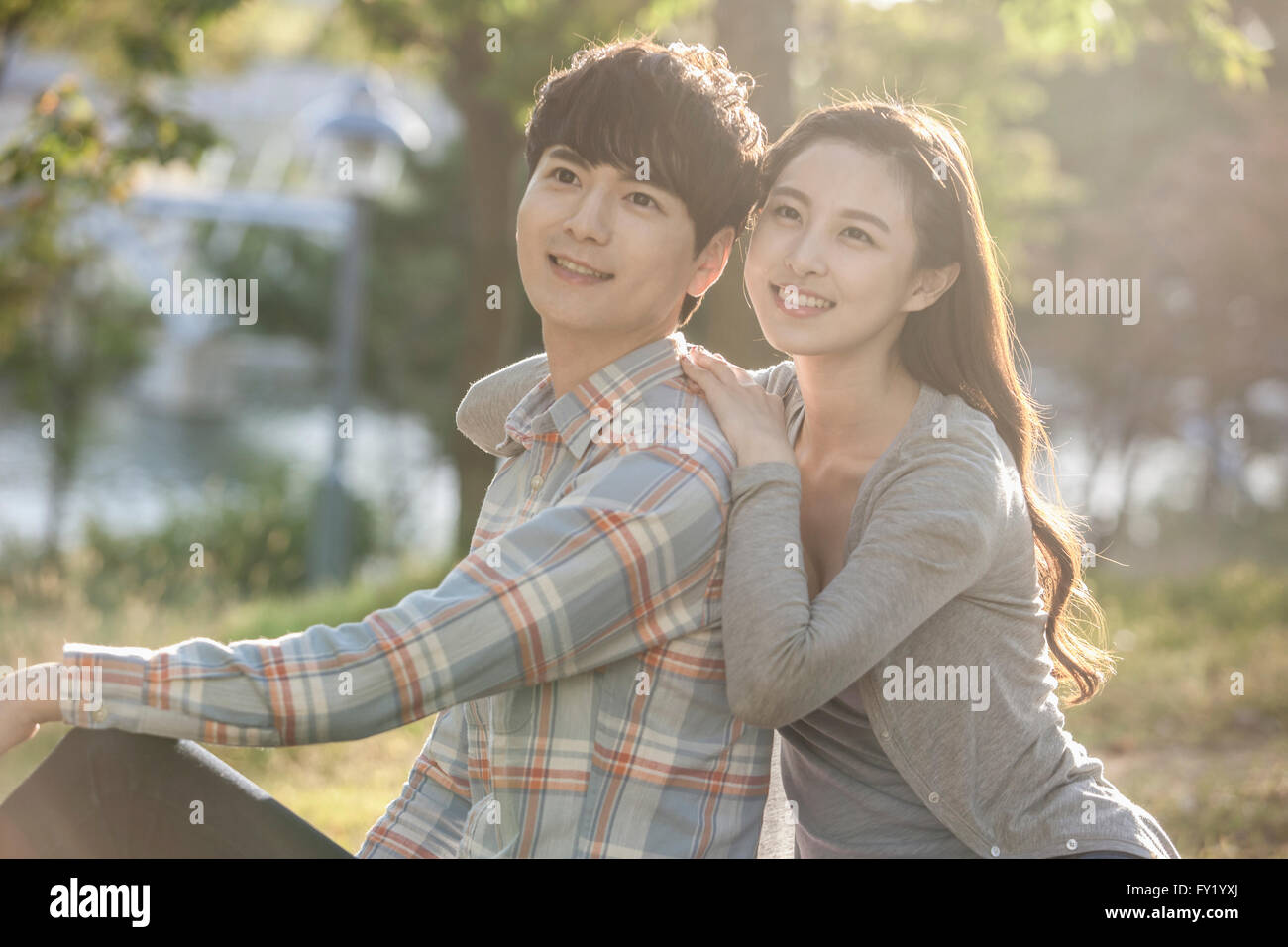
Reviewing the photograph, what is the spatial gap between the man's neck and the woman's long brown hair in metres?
0.46

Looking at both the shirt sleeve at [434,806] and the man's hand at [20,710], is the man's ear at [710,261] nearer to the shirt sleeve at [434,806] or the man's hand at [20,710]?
the shirt sleeve at [434,806]

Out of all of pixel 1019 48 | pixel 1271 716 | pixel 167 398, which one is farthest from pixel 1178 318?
pixel 167 398

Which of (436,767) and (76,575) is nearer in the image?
(436,767)

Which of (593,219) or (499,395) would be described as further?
(499,395)

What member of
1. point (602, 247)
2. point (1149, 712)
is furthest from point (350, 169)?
point (602, 247)

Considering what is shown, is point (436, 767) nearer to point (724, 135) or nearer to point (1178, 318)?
point (724, 135)

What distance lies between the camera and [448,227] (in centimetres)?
1933

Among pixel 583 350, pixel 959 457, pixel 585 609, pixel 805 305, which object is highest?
pixel 805 305

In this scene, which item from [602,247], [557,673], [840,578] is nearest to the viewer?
[557,673]

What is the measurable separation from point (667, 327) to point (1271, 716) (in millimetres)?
5136

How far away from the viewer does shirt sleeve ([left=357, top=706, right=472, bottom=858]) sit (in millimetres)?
2566

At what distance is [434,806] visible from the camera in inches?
103

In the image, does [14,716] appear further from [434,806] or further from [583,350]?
[583,350]

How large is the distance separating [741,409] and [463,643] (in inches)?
28.7
